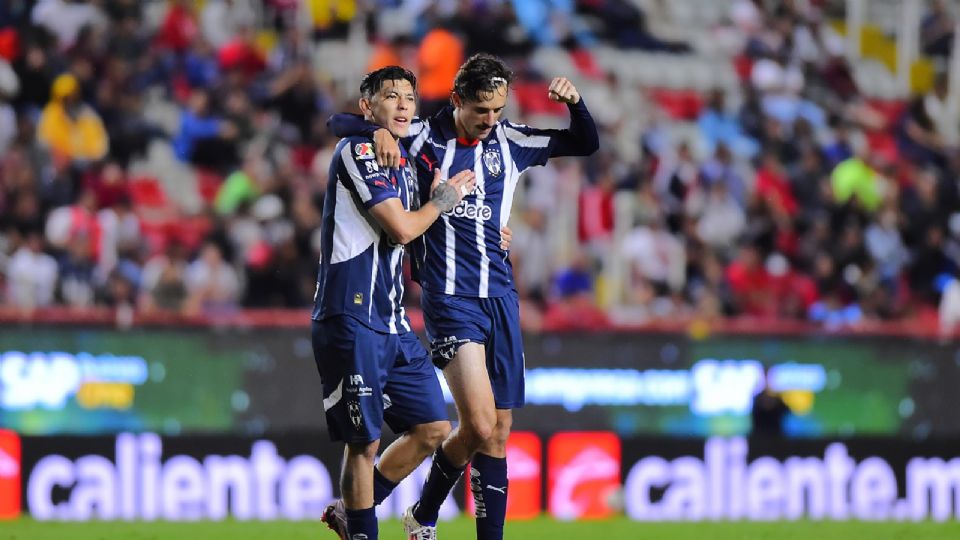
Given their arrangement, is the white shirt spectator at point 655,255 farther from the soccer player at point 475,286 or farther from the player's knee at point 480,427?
the player's knee at point 480,427

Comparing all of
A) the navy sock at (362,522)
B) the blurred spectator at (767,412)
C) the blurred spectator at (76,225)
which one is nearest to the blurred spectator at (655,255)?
the blurred spectator at (767,412)

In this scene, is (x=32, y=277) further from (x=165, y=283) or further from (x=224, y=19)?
(x=224, y=19)

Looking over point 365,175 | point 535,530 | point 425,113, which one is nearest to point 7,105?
point 425,113

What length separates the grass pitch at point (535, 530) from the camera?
10.9 meters

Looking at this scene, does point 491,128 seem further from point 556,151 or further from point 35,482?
point 35,482

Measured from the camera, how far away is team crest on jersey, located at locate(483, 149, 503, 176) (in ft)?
28.1

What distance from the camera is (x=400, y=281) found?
799 cm

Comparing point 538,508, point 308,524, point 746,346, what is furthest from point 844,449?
point 308,524

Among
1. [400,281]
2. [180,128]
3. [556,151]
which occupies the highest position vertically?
[180,128]

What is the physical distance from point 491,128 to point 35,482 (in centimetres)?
585

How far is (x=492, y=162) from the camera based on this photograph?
28.1 ft

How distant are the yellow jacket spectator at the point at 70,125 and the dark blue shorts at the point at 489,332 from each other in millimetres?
8192

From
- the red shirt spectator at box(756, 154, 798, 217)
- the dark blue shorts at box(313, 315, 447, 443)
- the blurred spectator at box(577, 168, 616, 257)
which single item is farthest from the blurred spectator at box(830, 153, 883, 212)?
the dark blue shorts at box(313, 315, 447, 443)

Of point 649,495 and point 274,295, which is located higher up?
point 274,295
